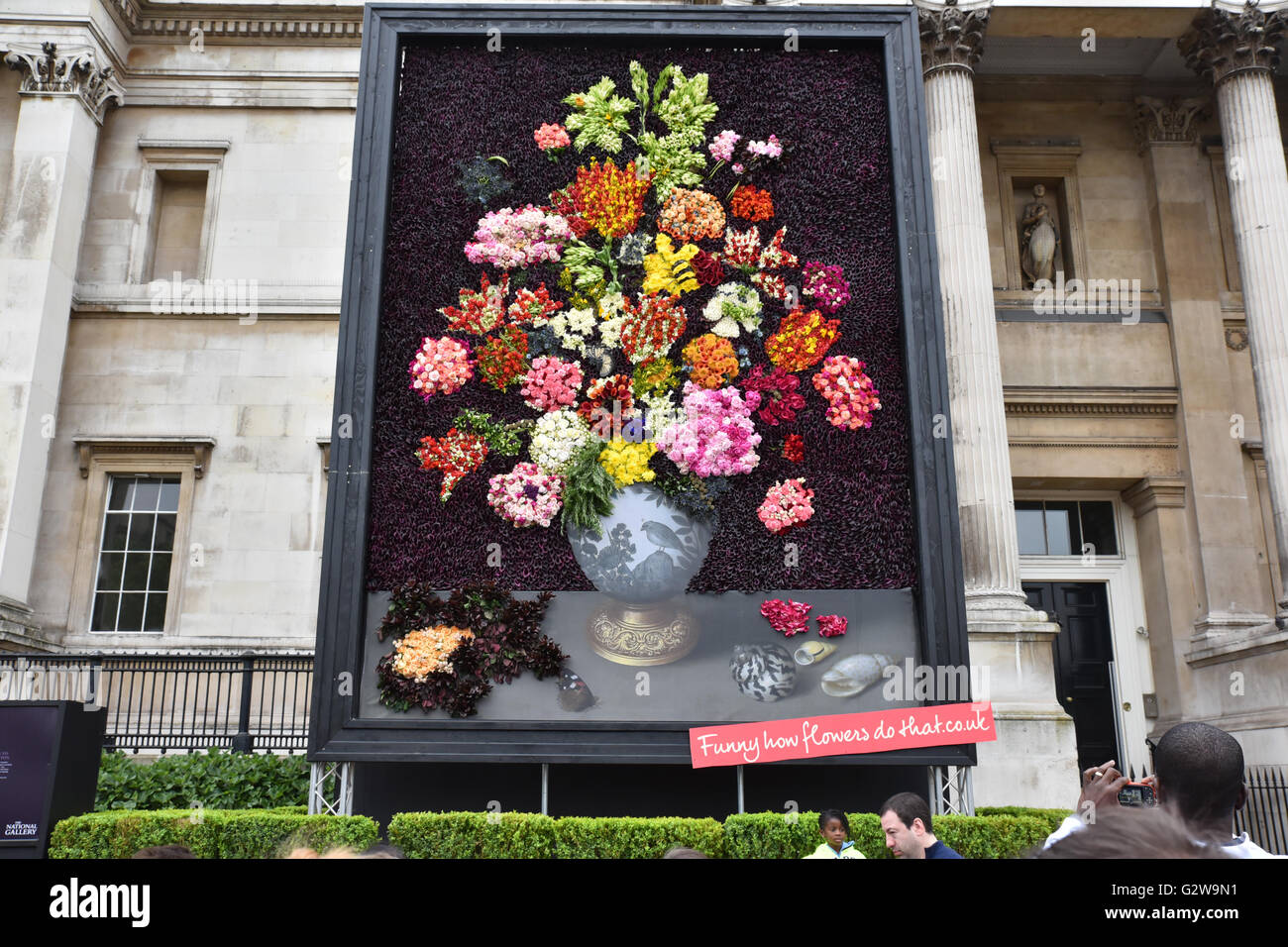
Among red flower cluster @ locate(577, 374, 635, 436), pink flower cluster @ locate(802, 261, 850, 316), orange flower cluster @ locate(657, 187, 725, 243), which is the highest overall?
orange flower cluster @ locate(657, 187, 725, 243)

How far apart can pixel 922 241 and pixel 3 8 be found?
728 inches

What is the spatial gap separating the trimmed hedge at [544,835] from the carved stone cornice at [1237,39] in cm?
1575

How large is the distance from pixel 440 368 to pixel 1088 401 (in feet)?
44.5

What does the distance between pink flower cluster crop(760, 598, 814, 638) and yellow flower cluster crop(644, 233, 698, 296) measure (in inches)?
→ 120

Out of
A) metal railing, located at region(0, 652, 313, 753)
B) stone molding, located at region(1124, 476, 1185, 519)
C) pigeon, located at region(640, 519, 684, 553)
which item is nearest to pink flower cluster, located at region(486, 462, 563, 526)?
pigeon, located at region(640, 519, 684, 553)

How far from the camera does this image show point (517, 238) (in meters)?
9.89

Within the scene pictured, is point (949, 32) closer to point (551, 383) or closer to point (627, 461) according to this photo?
point (551, 383)

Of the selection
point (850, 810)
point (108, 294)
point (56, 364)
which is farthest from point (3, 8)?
point (850, 810)

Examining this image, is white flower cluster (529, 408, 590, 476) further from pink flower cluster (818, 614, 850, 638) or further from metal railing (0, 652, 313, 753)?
metal railing (0, 652, 313, 753)

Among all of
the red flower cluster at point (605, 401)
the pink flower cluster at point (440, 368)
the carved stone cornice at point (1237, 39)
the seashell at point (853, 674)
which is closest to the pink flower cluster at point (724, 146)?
the red flower cluster at point (605, 401)

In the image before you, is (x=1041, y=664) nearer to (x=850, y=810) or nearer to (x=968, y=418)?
(x=968, y=418)

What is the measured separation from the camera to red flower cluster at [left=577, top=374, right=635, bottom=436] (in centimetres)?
956
